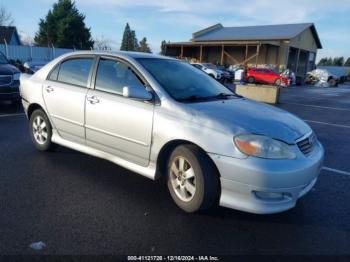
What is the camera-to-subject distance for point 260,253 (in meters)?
2.85

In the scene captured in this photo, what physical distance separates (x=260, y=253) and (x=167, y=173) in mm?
1265

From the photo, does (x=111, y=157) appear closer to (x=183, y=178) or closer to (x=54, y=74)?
(x=183, y=178)

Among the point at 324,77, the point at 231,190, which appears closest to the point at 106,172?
the point at 231,190

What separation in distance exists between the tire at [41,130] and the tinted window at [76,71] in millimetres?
678

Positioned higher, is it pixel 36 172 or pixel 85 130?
pixel 85 130

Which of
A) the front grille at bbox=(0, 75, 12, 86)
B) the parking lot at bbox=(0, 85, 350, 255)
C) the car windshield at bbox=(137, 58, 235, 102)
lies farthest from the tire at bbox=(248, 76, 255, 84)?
the car windshield at bbox=(137, 58, 235, 102)

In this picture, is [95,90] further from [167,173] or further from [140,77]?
[167,173]

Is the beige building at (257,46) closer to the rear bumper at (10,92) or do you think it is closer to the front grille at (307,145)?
the rear bumper at (10,92)

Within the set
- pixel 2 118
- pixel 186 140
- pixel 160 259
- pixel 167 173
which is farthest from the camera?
pixel 2 118

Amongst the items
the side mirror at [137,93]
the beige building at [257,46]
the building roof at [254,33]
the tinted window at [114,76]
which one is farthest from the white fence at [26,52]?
the side mirror at [137,93]

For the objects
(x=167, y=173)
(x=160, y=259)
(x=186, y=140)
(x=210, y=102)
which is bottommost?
(x=160, y=259)

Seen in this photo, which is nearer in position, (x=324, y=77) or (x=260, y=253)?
(x=260, y=253)

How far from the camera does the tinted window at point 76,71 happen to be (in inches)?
175

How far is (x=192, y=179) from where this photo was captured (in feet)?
11.1
